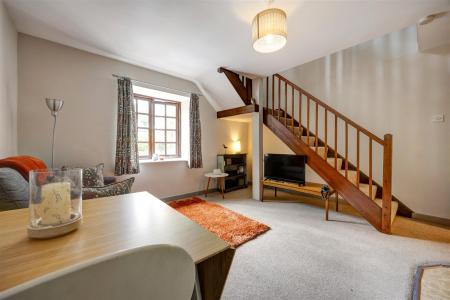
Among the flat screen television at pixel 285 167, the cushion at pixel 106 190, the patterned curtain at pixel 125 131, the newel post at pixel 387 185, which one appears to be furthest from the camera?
the flat screen television at pixel 285 167

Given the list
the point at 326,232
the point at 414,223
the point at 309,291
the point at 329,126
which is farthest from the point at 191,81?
the point at 414,223

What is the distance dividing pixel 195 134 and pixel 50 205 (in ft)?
10.2

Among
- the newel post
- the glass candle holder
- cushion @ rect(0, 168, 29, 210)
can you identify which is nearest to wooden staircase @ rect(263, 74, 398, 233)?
the newel post

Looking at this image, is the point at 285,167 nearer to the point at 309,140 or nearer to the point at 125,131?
the point at 309,140

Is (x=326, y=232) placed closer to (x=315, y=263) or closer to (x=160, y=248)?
(x=315, y=263)

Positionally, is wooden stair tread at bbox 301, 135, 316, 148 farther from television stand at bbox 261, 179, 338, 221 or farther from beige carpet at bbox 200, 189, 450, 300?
beige carpet at bbox 200, 189, 450, 300

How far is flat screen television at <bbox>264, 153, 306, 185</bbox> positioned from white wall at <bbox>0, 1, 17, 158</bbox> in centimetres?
353

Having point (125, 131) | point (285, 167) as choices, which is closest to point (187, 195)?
point (125, 131)

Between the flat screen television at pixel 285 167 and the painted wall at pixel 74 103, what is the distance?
2058 millimetres

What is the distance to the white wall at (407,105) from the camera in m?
2.49

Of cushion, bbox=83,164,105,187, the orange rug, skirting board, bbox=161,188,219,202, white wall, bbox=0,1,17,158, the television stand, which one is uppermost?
white wall, bbox=0,1,17,158

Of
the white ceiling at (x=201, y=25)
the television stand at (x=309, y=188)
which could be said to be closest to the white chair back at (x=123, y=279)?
the white ceiling at (x=201, y=25)

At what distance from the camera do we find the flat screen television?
313 cm

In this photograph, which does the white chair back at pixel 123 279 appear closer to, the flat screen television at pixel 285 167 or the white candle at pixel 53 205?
the white candle at pixel 53 205
